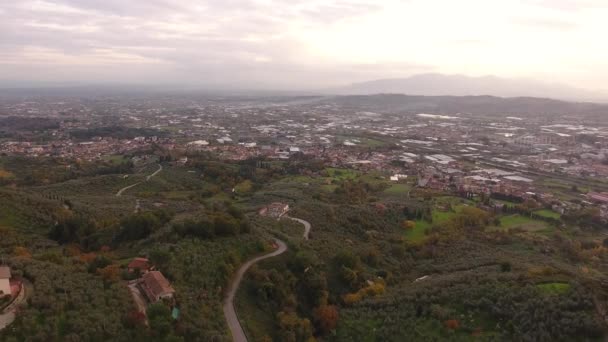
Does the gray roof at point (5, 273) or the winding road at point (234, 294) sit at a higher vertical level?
the gray roof at point (5, 273)

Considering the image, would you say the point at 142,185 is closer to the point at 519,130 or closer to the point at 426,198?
the point at 426,198

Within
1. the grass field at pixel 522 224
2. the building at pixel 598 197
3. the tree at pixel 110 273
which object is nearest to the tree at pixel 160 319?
the tree at pixel 110 273

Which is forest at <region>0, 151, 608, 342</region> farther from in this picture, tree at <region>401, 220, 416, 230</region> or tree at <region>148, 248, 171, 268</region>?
tree at <region>401, 220, 416, 230</region>

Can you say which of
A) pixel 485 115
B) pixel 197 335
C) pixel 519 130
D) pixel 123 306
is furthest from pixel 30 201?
pixel 485 115

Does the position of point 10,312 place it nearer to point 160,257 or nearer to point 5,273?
point 5,273

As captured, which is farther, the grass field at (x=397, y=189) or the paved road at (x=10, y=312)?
the grass field at (x=397, y=189)

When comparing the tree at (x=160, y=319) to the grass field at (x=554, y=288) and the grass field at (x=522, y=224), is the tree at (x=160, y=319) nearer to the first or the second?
the grass field at (x=554, y=288)
